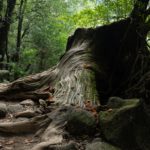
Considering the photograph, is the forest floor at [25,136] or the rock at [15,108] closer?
the forest floor at [25,136]

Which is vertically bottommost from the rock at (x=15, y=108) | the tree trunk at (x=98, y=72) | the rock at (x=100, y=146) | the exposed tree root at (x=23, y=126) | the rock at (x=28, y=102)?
the rock at (x=100, y=146)

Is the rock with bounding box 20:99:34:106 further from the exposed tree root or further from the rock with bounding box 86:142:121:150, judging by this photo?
the rock with bounding box 86:142:121:150

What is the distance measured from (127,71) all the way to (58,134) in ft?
13.0

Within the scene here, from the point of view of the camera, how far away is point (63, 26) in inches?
698

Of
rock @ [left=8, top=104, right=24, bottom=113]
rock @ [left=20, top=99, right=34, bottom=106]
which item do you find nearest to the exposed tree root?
rock @ [left=8, top=104, right=24, bottom=113]

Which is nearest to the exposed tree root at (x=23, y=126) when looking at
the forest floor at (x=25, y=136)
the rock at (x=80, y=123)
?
the forest floor at (x=25, y=136)

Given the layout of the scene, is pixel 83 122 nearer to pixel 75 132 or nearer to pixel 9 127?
pixel 75 132

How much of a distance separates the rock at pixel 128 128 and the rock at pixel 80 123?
200mm

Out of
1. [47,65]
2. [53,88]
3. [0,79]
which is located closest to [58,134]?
[53,88]

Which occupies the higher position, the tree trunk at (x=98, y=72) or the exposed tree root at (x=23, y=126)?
the tree trunk at (x=98, y=72)

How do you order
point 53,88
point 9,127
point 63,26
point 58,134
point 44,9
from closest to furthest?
point 58,134
point 9,127
point 53,88
point 44,9
point 63,26

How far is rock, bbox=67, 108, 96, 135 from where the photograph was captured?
486 cm

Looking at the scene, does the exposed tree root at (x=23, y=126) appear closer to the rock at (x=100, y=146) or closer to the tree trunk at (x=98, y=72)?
the tree trunk at (x=98, y=72)

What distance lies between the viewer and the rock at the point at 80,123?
4855 mm
